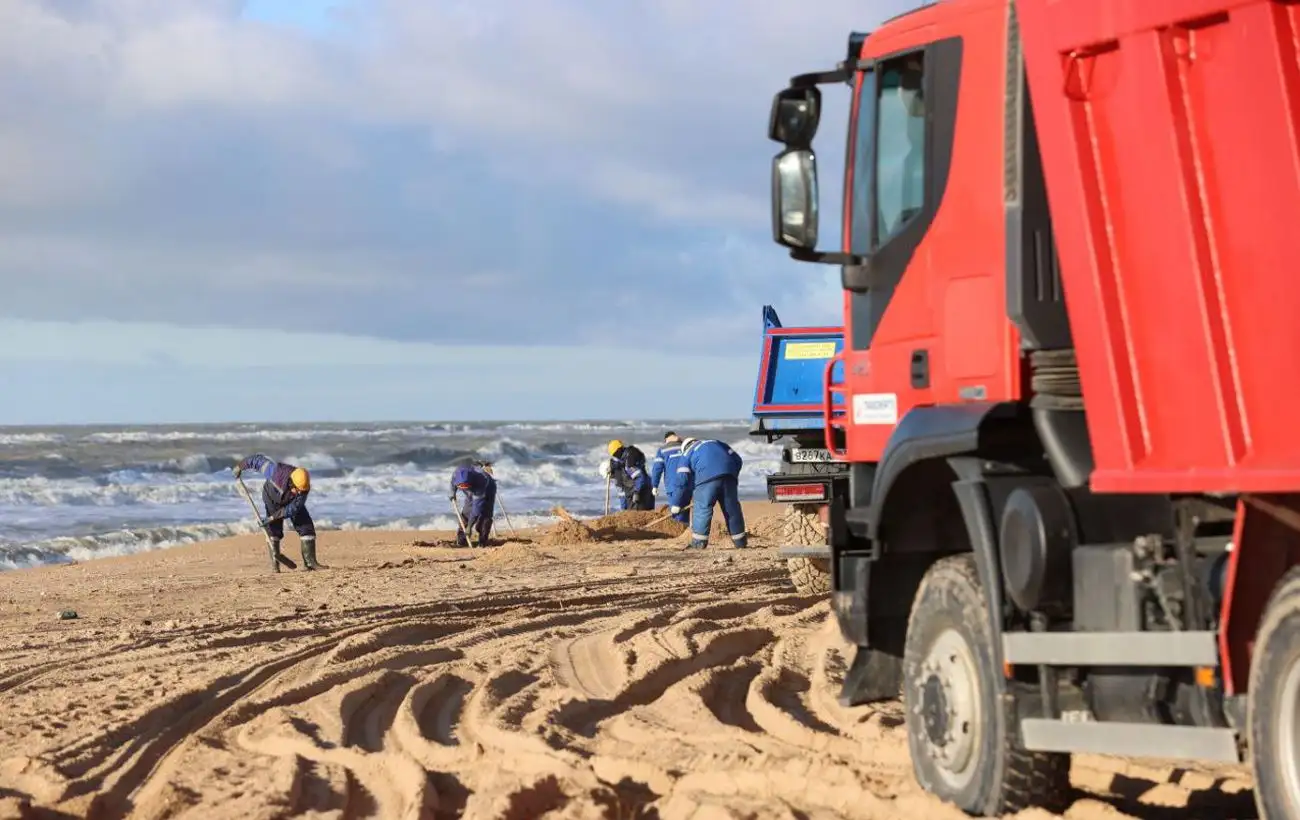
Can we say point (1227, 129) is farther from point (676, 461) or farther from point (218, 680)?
→ point (676, 461)

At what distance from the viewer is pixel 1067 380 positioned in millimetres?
4922

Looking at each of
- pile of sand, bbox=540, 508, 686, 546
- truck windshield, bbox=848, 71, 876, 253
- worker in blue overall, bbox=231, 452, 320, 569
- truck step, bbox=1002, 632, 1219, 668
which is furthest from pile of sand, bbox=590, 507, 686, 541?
truck step, bbox=1002, 632, 1219, 668

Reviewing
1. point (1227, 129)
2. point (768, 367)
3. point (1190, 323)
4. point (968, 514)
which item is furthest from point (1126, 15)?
point (768, 367)

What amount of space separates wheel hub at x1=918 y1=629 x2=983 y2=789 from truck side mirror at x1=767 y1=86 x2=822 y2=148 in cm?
190

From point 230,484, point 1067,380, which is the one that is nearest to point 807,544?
point 1067,380

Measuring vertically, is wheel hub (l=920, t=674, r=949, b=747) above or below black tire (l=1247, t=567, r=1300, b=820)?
below

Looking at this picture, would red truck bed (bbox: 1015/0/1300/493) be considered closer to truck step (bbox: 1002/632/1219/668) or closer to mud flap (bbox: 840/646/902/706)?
Result: truck step (bbox: 1002/632/1219/668)

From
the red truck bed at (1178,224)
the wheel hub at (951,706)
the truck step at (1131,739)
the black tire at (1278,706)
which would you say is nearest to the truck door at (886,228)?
the wheel hub at (951,706)

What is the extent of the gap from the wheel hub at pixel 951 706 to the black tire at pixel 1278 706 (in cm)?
Result: 123

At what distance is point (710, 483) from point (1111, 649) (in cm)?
1401

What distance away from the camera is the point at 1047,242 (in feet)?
16.1

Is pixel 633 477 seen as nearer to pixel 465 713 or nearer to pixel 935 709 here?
pixel 465 713

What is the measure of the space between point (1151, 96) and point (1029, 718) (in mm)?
1964

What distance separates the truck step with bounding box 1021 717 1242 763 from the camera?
14.5 ft
